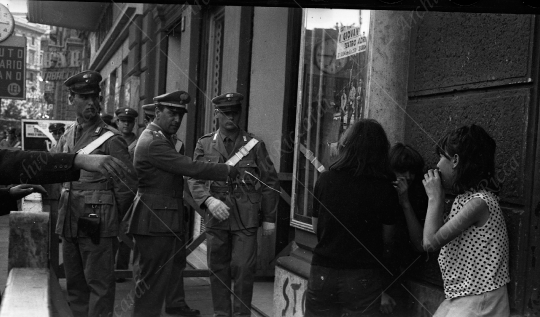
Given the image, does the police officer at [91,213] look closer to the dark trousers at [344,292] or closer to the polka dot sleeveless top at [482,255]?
the dark trousers at [344,292]

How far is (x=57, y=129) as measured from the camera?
1298cm

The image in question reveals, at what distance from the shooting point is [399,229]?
3.93 meters

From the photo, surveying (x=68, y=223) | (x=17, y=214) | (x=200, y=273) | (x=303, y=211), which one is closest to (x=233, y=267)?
(x=303, y=211)

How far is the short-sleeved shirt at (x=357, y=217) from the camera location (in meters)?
3.79

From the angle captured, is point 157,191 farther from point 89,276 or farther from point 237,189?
point 89,276

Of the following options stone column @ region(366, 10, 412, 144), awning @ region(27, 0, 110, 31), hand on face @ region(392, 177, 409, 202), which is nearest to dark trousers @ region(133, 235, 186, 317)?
stone column @ region(366, 10, 412, 144)

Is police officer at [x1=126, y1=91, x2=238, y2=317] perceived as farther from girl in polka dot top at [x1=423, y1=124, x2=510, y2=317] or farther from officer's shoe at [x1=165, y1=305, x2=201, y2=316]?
girl in polka dot top at [x1=423, y1=124, x2=510, y2=317]

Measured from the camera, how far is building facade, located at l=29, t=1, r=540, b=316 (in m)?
3.54

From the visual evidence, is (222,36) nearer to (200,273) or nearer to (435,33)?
(200,273)

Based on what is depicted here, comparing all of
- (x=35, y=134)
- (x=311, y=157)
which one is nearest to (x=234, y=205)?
(x=311, y=157)

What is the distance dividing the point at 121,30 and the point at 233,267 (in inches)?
579

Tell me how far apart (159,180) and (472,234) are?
3.32 m

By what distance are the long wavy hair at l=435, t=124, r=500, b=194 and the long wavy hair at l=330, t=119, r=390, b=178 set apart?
51 cm

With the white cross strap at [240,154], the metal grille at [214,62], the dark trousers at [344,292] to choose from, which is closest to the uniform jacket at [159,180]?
the white cross strap at [240,154]
